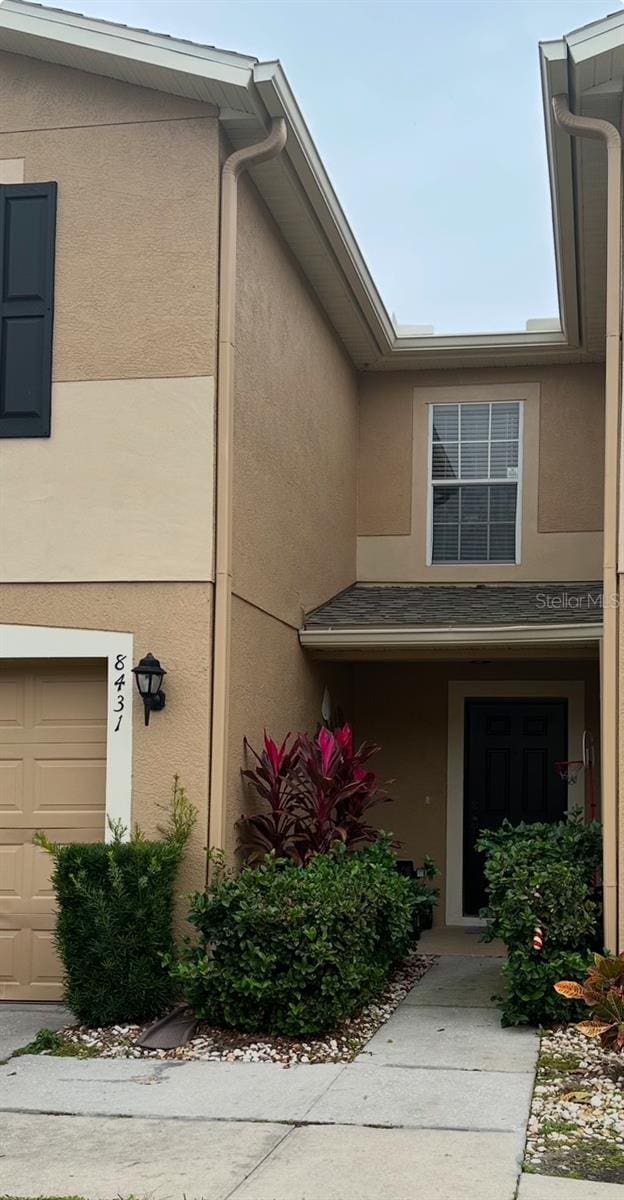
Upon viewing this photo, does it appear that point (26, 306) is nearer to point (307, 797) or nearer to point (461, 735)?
point (307, 797)

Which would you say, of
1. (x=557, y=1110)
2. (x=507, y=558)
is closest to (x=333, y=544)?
(x=507, y=558)

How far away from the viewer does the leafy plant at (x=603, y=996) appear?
22.9 ft

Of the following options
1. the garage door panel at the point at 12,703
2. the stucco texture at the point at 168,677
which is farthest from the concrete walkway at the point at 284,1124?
the garage door panel at the point at 12,703

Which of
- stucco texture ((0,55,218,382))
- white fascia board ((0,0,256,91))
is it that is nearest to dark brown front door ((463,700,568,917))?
stucco texture ((0,55,218,382))

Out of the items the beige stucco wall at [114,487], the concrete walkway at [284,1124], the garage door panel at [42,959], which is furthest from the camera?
the garage door panel at [42,959]

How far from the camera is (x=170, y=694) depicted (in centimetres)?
842

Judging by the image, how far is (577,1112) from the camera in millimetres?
6004

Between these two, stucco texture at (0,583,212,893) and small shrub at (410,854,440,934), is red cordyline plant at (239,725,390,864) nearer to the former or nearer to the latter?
stucco texture at (0,583,212,893)

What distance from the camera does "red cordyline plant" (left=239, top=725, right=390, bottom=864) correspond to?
892 centimetres

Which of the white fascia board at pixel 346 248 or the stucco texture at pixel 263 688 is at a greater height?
the white fascia board at pixel 346 248

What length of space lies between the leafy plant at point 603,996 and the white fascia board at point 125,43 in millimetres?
5781

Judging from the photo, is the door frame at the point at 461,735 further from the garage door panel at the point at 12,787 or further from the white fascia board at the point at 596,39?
the white fascia board at the point at 596,39

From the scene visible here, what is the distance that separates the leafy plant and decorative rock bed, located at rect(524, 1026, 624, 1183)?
124mm

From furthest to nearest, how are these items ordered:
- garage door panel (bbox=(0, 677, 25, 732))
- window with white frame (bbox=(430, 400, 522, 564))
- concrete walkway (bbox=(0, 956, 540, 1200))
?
window with white frame (bbox=(430, 400, 522, 564)) < garage door panel (bbox=(0, 677, 25, 732)) < concrete walkway (bbox=(0, 956, 540, 1200))
